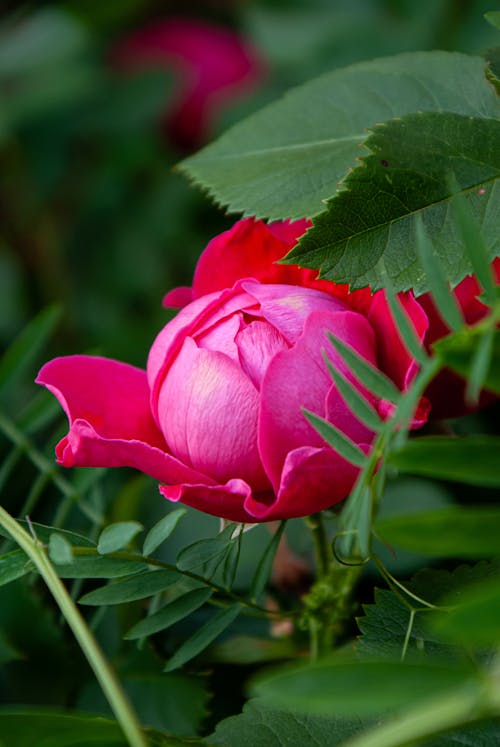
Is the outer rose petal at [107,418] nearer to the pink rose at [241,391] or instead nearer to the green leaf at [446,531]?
the pink rose at [241,391]

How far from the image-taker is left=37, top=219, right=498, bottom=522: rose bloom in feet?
0.99

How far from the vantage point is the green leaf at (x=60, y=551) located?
0.28 meters

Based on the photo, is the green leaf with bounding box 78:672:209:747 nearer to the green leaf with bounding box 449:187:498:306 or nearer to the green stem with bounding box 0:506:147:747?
the green stem with bounding box 0:506:147:747

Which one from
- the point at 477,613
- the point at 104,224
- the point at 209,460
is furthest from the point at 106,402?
the point at 104,224

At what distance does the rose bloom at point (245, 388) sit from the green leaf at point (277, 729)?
7cm

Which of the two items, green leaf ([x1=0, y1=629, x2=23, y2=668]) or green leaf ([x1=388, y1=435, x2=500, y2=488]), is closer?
green leaf ([x1=388, y1=435, x2=500, y2=488])

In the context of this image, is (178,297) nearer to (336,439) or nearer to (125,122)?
(336,439)

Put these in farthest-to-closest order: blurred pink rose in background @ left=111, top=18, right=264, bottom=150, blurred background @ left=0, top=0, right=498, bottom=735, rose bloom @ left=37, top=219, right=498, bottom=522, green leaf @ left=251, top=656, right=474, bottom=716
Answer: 1. blurred pink rose in background @ left=111, top=18, right=264, bottom=150
2. blurred background @ left=0, top=0, right=498, bottom=735
3. rose bloom @ left=37, top=219, right=498, bottom=522
4. green leaf @ left=251, top=656, right=474, bottom=716

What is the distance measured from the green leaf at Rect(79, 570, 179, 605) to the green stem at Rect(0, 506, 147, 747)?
3cm

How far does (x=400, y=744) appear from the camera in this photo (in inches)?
8.0

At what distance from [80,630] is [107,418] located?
10cm

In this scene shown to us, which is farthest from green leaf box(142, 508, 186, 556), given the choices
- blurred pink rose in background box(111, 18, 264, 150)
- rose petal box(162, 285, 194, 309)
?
blurred pink rose in background box(111, 18, 264, 150)

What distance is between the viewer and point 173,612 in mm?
339

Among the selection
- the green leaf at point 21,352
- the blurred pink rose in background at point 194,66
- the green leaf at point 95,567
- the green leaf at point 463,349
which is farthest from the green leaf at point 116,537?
the blurred pink rose in background at point 194,66
